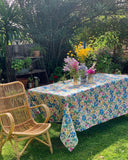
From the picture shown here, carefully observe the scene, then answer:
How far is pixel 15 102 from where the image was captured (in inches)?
132

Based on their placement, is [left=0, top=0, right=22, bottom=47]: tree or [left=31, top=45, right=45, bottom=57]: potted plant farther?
[left=31, top=45, right=45, bottom=57]: potted plant

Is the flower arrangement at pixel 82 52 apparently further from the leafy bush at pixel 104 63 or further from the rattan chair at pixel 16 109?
the leafy bush at pixel 104 63

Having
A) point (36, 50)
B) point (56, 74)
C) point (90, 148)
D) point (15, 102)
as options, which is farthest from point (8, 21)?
point (90, 148)

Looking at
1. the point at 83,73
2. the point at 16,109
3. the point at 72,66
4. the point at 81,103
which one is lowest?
the point at 16,109

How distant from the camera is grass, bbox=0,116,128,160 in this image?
9.46 feet

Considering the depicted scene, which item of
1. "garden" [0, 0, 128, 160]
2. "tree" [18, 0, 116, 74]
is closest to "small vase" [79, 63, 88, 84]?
"garden" [0, 0, 128, 160]

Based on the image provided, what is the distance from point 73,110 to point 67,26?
556cm

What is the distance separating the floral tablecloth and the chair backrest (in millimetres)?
232

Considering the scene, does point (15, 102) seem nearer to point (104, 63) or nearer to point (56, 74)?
point (104, 63)

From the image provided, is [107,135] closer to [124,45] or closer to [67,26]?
[67,26]

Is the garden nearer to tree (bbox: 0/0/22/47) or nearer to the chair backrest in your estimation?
tree (bbox: 0/0/22/47)

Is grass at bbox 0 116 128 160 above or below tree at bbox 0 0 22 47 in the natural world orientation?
below

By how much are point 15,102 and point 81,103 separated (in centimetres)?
102

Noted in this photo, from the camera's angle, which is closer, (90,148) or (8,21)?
(90,148)
